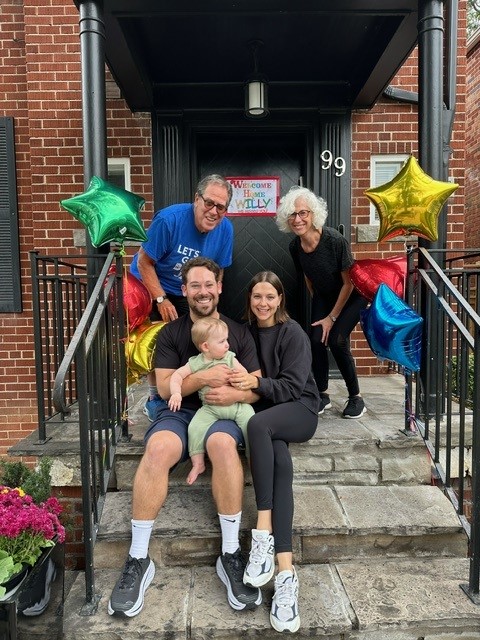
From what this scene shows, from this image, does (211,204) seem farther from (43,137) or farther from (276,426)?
(43,137)

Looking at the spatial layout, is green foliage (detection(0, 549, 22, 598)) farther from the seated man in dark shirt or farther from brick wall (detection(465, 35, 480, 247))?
brick wall (detection(465, 35, 480, 247))

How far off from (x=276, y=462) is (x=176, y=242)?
1377mm

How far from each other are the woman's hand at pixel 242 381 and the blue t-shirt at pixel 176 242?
87 cm

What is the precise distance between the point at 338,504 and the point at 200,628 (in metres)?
0.88

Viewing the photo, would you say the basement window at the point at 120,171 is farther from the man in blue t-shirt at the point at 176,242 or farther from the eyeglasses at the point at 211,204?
the eyeglasses at the point at 211,204

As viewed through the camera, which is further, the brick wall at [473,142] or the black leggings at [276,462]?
the brick wall at [473,142]

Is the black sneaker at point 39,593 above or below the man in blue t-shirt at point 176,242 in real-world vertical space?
below

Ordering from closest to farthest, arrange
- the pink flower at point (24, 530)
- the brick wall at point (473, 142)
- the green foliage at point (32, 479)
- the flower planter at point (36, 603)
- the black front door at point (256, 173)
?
the flower planter at point (36, 603) < the pink flower at point (24, 530) < the green foliage at point (32, 479) < the black front door at point (256, 173) < the brick wall at point (473, 142)

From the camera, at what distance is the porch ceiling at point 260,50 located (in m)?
2.83

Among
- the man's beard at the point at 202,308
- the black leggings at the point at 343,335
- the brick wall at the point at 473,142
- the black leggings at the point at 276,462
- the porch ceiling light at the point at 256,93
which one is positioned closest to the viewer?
the black leggings at the point at 276,462

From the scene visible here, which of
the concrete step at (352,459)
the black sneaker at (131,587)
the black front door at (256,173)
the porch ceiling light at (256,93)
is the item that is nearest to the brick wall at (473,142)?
the black front door at (256,173)

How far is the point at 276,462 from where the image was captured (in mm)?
2088

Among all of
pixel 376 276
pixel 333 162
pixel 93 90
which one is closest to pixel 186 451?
pixel 376 276

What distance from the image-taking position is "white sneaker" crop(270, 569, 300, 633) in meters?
1.78
